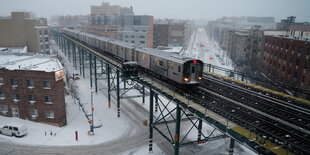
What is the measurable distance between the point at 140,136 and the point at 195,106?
53.1ft

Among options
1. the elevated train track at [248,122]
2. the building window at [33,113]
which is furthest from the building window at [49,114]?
the elevated train track at [248,122]

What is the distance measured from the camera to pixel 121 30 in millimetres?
113938

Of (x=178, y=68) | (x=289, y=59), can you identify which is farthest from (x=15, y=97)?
(x=289, y=59)

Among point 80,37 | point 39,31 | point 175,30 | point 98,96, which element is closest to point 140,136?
point 98,96

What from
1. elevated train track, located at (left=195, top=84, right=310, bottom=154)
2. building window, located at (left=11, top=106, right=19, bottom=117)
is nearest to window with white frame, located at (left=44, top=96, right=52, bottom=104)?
building window, located at (left=11, top=106, right=19, bottom=117)

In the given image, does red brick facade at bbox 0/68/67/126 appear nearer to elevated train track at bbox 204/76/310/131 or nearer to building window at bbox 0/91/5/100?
building window at bbox 0/91/5/100

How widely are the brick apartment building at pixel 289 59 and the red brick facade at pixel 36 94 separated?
152ft

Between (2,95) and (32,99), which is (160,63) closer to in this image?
(32,99)

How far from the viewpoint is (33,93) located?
38.3 meters

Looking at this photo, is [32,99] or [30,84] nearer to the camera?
[30,84]

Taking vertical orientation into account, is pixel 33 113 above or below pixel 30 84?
below

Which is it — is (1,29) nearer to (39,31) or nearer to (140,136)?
(39,31)

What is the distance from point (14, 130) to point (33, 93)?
6627 millimetres

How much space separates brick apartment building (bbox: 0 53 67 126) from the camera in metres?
37.8
